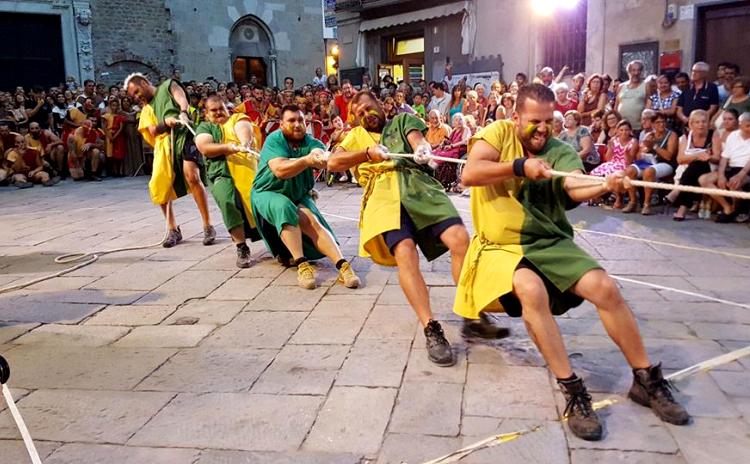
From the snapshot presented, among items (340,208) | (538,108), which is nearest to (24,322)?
(538,108)

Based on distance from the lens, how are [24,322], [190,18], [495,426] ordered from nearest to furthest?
1. [495,426]
2. [24,322]
3. [190,18]

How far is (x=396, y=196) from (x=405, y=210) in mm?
104

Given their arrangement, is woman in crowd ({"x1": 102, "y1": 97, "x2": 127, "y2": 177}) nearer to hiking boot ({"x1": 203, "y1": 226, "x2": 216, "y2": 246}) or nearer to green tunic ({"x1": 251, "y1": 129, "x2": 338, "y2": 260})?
hiking boot ({"x1": 203, "y1": 226, "x2": 216, "y2": 246})

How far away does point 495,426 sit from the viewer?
2.74 m

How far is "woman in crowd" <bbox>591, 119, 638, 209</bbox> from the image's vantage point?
790 cm

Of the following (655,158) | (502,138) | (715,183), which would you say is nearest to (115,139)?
(655,158)

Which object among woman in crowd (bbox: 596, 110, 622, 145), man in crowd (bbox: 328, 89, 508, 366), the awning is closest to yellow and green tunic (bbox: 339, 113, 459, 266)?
man in crowd (bbox: 328, 89, 508, 366)

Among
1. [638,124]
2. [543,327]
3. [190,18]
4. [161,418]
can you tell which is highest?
[190,18]

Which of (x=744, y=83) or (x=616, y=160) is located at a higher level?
(x=744, y=83)

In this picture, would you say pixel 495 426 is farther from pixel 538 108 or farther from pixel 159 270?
pixel 159 270

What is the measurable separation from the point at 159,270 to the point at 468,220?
3403 mm

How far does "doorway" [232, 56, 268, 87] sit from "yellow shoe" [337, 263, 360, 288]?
19.3m

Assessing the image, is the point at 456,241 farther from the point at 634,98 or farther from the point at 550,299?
the point at 634,98

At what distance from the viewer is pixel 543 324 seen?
9.10 ft
